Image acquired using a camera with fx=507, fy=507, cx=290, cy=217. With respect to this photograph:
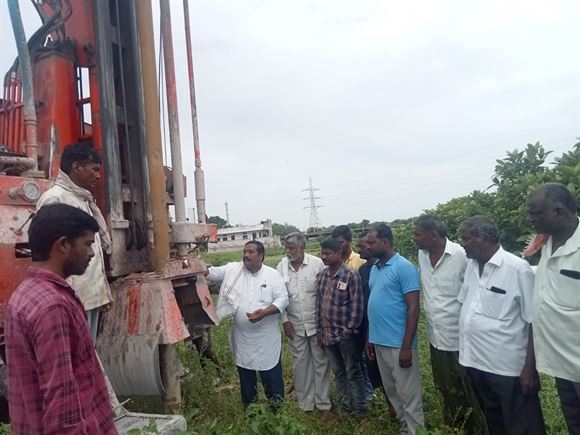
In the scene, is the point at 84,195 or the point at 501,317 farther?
the point at 501,317

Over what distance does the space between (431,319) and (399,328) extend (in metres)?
0.24

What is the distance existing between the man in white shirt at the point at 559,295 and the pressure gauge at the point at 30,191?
2755 mm

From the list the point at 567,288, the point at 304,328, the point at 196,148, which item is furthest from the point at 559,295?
the point at 196,148

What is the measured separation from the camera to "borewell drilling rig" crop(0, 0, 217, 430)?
3211 millimetres

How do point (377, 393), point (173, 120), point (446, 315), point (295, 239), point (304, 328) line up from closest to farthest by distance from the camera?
point (446, 315) → point (173, 120) → point (304, 328) → point (295, 239) → point (377, 393)

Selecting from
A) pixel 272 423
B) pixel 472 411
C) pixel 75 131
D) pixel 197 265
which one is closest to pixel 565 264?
pixel 472 411

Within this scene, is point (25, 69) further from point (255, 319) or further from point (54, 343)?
point (255, 319)

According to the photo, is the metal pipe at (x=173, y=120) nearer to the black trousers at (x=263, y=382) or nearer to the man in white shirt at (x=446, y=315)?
the black trousers at (x=263, y=382)

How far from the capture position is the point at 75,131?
11.5 ft

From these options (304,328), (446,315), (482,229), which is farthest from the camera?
(304,328)

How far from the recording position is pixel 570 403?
9.09ft

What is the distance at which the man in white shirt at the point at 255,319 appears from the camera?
4082 mm

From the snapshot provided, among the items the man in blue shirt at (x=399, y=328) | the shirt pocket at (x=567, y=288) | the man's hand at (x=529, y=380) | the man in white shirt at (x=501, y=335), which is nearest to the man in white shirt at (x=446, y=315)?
the man in blue shirt at (x=399, y=328)

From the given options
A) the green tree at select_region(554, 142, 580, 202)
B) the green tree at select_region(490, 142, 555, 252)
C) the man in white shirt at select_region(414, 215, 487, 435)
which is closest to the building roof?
the green tree at select_region(490, 142, 555, 252)
